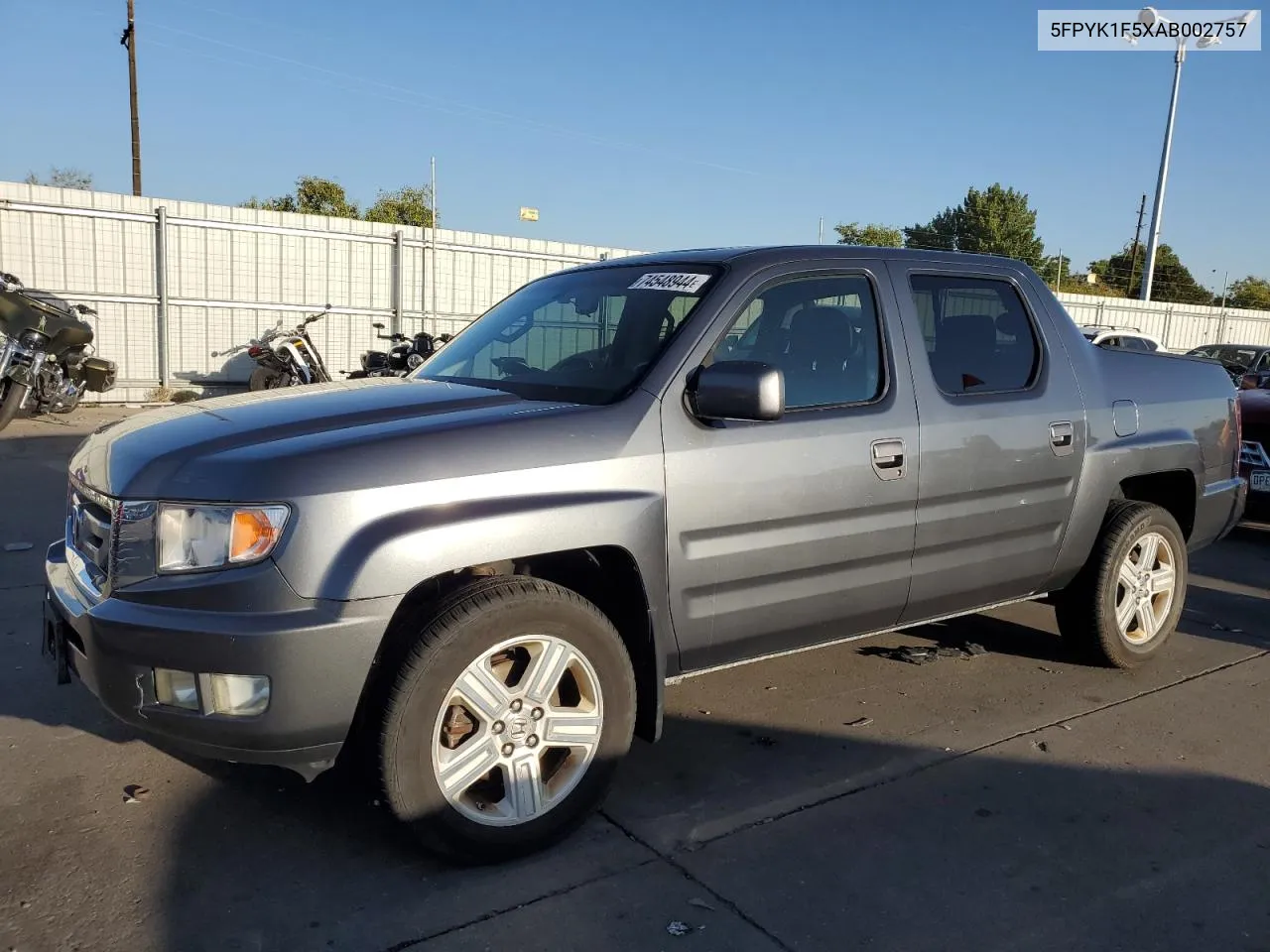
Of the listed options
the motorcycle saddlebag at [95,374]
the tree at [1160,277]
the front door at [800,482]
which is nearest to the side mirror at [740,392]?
the front door at [800,482]

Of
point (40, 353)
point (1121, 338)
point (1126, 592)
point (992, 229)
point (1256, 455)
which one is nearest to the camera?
point (1126, 592)

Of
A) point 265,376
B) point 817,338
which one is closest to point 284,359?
point 265,376

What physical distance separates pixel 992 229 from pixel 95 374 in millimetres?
61280

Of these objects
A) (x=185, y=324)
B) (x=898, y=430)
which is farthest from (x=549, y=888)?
(x=185, y=324)

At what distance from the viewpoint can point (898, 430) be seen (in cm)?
365

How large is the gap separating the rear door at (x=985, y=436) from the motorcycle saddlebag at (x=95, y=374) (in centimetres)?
1012

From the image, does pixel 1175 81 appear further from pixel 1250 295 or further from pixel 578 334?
pixel 1250 295

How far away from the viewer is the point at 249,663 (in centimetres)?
253

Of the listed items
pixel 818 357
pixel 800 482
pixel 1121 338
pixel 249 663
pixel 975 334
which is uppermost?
pixel 1121 338

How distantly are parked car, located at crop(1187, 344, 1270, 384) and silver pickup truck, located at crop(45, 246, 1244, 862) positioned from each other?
12057 millimetres

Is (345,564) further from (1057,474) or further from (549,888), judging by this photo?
(1057,474)

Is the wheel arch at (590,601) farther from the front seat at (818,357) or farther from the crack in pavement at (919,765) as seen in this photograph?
the front seat at (818,357)

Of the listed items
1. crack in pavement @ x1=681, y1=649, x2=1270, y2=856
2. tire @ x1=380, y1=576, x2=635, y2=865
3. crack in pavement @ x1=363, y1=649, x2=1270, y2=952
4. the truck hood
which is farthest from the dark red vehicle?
the truck hood

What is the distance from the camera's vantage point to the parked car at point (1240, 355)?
47.7ft
